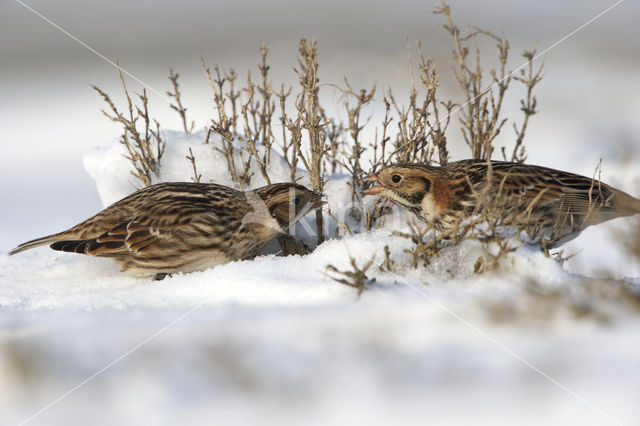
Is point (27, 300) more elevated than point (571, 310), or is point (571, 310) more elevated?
point (571, 310)

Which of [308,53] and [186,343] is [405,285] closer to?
[186,343]

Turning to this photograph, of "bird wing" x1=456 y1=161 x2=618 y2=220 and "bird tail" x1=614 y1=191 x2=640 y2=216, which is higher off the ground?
"bird wing" x1=456 y1=161 x2=618 y2=220

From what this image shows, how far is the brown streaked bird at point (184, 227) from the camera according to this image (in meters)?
4.40

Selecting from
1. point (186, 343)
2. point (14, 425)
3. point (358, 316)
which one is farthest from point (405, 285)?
point (14, 425)

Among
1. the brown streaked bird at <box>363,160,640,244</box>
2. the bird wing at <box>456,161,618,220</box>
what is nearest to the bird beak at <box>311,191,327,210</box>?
the brown streaked bird at <box>363,160,640,244</box>

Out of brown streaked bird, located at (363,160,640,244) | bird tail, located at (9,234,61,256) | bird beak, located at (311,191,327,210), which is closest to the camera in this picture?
brown streaked bird, located at (363,160,640,244)

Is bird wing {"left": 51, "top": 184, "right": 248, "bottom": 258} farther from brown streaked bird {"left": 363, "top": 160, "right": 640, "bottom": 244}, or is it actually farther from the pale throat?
the pale throat

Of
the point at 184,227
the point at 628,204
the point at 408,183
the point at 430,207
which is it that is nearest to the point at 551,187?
the point at 628,204

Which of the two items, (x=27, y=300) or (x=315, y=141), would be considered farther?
(x=315, y=141)

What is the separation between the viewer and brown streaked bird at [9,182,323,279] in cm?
440

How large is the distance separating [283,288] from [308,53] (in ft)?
6.62

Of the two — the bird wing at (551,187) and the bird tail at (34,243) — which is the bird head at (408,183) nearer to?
the bird wing at (551,187)

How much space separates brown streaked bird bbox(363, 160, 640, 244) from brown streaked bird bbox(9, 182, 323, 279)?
65 cm

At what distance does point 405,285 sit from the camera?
3580 millimetres
